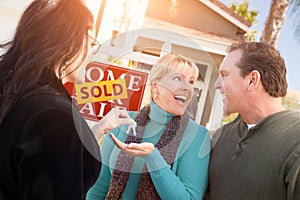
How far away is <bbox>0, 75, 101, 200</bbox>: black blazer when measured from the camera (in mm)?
873

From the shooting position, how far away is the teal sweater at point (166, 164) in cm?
123

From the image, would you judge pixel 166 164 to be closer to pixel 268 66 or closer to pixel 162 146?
pixel 162 146

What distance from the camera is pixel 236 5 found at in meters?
17.4

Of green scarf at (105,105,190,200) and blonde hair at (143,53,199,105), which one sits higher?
blonde hair at (143,53,199,105)

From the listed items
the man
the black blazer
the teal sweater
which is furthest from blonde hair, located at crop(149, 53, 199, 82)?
the black blazer

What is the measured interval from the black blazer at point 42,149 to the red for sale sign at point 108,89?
195mm

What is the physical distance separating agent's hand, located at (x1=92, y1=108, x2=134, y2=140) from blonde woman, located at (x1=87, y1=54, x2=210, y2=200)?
0.08 feet

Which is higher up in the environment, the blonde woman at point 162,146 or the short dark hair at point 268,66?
the short dark hair at point 268,66

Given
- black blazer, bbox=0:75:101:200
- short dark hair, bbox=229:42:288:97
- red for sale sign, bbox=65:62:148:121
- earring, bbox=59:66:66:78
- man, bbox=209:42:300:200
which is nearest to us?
black blazer, bbox=0:75:101:200

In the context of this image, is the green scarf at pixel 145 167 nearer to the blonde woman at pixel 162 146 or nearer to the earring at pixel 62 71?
the blonde woman at pixel 162 146

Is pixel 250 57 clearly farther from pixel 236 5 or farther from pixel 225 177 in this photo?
pixel 236 5

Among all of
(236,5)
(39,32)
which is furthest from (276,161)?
(236,5)

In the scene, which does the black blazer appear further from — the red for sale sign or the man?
the man

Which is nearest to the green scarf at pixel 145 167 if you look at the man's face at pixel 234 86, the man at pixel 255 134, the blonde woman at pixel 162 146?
the blonde woman at pixel 162 146
